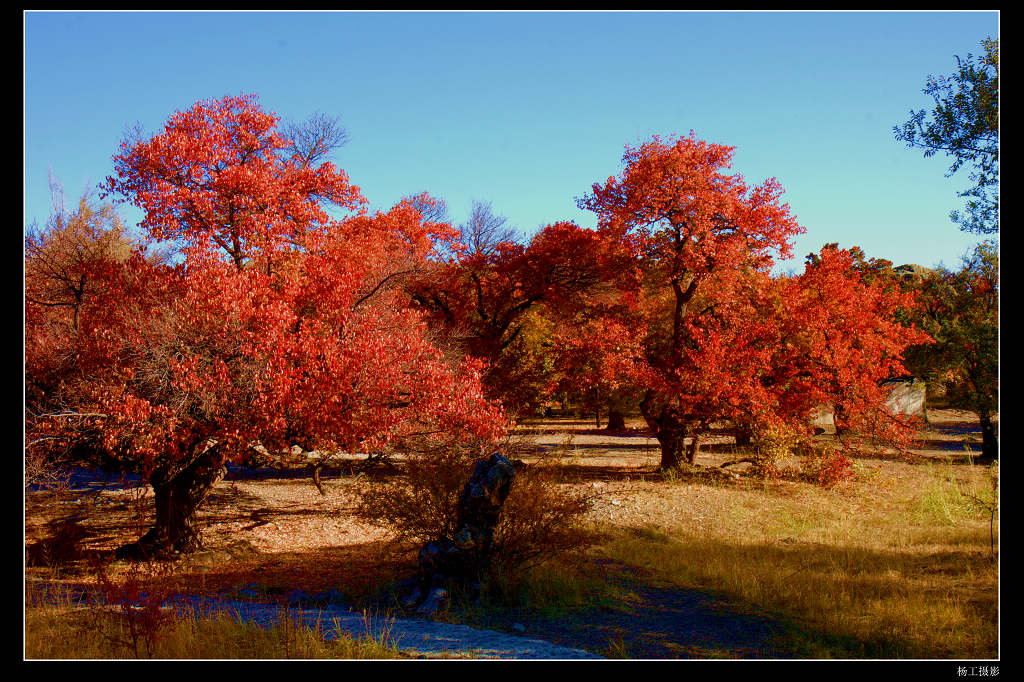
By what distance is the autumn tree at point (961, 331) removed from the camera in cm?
1984

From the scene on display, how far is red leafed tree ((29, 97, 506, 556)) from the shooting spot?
10.3 meters

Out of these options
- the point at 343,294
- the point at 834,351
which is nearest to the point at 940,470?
the point at 834,351

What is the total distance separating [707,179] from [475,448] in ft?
35.4

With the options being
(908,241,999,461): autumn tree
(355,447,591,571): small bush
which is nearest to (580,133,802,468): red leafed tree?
(908,241,999,461): autumn tree

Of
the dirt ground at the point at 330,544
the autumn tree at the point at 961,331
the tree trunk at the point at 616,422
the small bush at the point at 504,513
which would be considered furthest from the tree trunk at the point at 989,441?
the small bush at the point at 504,513

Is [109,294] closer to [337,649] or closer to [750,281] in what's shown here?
[337,649]

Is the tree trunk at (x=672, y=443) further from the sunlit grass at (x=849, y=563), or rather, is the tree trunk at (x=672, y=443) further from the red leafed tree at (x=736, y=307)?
the sunlit grass at (x=849, y=563)

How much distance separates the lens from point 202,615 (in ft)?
24.3

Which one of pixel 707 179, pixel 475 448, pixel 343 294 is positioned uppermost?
pixel 707 179

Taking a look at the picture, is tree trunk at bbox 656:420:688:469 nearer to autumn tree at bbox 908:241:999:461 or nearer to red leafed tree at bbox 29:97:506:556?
autumn tree at bbox 908:241:999:461

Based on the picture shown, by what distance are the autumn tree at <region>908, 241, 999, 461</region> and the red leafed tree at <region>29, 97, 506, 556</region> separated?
46.7 ft

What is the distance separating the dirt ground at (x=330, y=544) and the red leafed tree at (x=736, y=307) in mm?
3166

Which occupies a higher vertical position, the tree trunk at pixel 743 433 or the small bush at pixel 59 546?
the tree trunk at pixel 743 433

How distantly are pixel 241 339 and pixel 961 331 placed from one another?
19290mm
